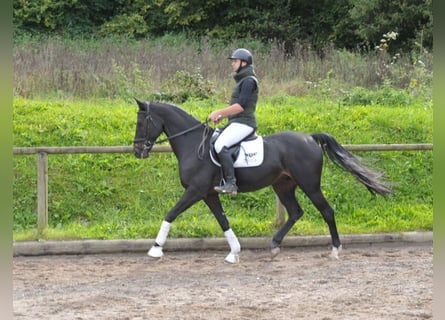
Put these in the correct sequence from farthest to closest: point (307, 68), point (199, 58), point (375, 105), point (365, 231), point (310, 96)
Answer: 1. point (199, 58)
2. point (307, 68)
3. point (310, 96)
4. point (375, 105)
5. point (365, 231)

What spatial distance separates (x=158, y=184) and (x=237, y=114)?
8.83 feet

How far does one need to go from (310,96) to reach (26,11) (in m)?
18.4

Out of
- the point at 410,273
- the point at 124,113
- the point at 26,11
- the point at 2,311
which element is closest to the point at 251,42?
the point at 26,11

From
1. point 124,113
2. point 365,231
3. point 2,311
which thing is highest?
point 2,311

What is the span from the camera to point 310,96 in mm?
14055

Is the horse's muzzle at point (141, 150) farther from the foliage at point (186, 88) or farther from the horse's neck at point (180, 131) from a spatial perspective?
the foliage at point (186, 88)

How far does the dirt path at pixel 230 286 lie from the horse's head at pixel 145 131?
1.34 metres

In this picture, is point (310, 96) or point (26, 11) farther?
point (26, 11)

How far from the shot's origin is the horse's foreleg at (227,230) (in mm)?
7808

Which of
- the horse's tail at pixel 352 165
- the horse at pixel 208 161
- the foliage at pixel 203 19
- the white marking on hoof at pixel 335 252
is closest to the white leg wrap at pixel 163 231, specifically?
the horse at pixel 208 161

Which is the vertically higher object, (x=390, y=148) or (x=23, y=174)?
(x=390, y=148)

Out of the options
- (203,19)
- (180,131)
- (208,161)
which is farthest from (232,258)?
(203,19)

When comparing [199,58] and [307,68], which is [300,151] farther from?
[199,58]

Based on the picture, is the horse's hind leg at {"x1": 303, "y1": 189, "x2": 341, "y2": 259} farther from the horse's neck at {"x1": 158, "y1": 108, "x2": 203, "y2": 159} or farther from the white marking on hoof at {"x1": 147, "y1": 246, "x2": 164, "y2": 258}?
the white marking on hoof at {"x1": 147, "y1": 246, "x2": 164, "y2": 258}
